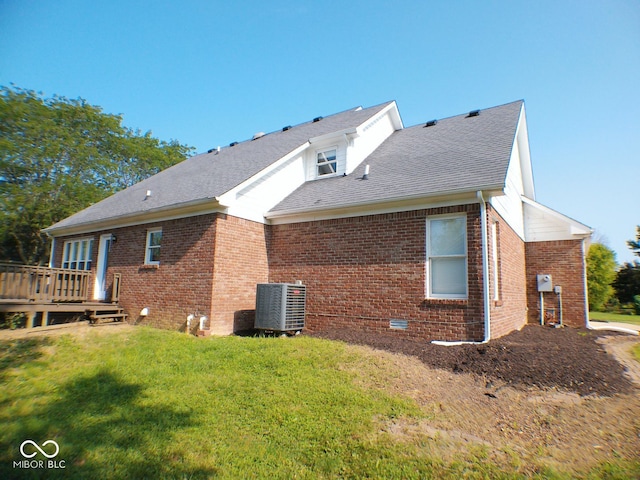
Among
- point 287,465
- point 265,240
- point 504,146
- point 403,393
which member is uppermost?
point 504,146

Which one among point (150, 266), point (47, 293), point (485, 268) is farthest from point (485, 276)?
point (47, 293)

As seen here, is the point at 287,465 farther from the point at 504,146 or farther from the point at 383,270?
the point at 504,146

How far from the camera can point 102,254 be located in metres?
13.3

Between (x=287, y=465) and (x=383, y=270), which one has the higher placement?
(x=383, y=270)

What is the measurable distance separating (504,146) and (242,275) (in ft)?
26.1

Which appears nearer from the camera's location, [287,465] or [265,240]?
[287,465]

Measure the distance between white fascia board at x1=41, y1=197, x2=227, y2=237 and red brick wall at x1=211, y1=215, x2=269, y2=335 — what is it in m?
0.51

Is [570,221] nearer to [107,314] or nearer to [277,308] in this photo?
[277,308]

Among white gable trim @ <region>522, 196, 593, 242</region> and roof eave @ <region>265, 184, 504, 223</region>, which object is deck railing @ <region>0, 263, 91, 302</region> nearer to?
roof eave @ <region>265, 184, 504, 223</region>

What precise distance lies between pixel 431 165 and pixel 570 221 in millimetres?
5874

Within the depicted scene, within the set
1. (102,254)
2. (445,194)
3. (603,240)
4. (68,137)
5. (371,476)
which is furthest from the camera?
(603,240)

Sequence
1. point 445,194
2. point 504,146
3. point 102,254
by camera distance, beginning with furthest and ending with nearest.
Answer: point 102,254 < point 504,146 < point 445,194

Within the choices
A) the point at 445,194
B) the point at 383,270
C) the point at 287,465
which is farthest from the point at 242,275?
the point at 287,465

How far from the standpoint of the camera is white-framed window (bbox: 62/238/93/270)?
1425 centimetres
